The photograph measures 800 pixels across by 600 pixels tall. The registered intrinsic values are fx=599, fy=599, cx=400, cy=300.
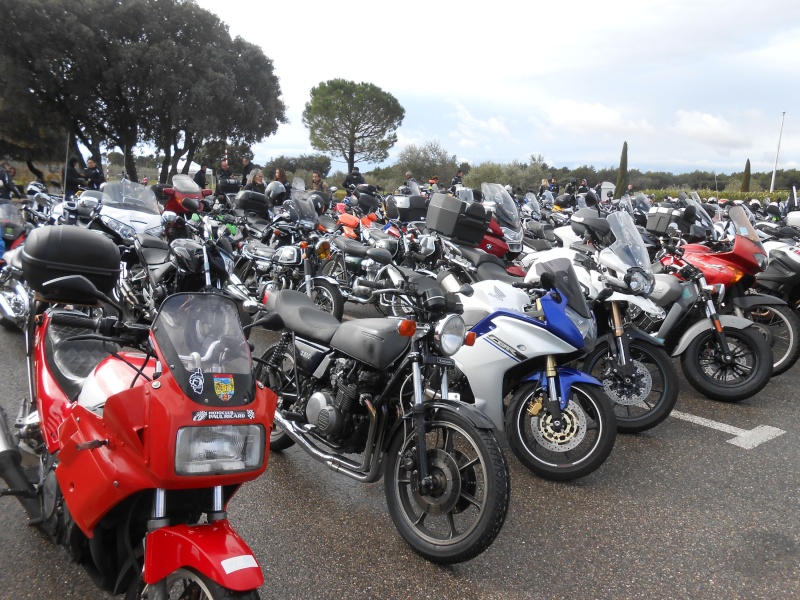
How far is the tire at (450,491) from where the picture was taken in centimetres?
244

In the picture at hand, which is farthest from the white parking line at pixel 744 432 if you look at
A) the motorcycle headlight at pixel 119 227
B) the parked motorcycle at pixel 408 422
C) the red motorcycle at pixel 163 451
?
the motorcycle headlight at pixel 119 227

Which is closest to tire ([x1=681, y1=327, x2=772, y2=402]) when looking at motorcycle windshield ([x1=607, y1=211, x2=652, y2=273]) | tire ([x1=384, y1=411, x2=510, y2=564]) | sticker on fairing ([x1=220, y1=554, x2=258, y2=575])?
motorcycle windshield ([x1=607, y1=211, x2=652, y2=273])

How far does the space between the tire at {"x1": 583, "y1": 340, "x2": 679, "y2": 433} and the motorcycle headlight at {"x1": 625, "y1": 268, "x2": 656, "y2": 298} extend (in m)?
0.35

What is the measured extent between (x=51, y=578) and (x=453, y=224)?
432cm

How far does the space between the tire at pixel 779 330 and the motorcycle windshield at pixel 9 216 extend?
23.1 ft

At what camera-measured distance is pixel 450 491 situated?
8.54 ft

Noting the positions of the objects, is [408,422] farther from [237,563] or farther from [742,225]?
[742,225]

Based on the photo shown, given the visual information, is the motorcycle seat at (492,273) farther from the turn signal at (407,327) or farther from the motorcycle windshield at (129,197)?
the motorcycle windshield at (129,197)

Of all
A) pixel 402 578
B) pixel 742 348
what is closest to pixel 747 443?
pixel 742 348

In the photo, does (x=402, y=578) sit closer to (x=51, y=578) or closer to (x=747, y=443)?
(x=51, y=578)

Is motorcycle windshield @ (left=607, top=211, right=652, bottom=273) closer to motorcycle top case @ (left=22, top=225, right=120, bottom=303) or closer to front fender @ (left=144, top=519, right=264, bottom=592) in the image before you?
motorcycle top case @ (left=22, top=225, right=120, bottom=303)

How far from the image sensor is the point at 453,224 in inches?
228

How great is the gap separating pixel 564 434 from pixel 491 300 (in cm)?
94

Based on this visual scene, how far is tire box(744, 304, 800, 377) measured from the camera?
16.4 feet
